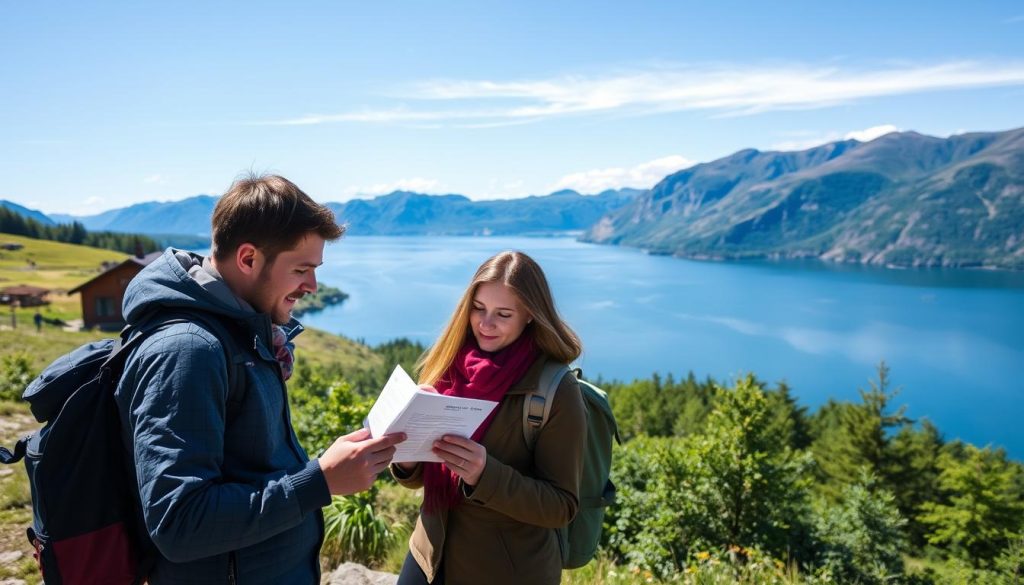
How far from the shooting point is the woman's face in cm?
249

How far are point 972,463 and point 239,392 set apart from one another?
28343 millimetres

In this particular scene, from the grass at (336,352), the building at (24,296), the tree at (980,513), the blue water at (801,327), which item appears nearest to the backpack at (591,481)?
the blue water at (801,327)

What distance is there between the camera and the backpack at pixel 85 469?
1529 millimetres

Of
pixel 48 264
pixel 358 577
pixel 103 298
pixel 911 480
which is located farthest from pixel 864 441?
pixel 48 264

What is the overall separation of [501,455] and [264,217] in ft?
4.06

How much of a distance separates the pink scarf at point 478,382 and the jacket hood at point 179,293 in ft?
3.13

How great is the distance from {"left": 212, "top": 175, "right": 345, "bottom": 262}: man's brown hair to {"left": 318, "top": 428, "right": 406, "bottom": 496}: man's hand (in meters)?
0.58

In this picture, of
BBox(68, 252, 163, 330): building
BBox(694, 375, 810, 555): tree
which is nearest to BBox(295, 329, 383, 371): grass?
BBox(68, 252, 163, 330): building

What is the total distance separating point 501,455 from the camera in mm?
2357

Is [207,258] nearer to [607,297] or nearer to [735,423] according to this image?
[735,423]

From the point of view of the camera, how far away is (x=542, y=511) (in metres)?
2.19

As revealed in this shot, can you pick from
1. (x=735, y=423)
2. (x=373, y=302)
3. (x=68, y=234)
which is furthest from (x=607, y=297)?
(x=735, y=423)

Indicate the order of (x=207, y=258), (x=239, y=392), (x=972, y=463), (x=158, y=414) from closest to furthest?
1. (x=158, y=414)
2. (x=239, y=392)
3. (x=207, y=258)
4. (x=972, y=463)

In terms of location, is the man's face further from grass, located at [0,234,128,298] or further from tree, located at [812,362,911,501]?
grass, located at [0,234,128,298]
